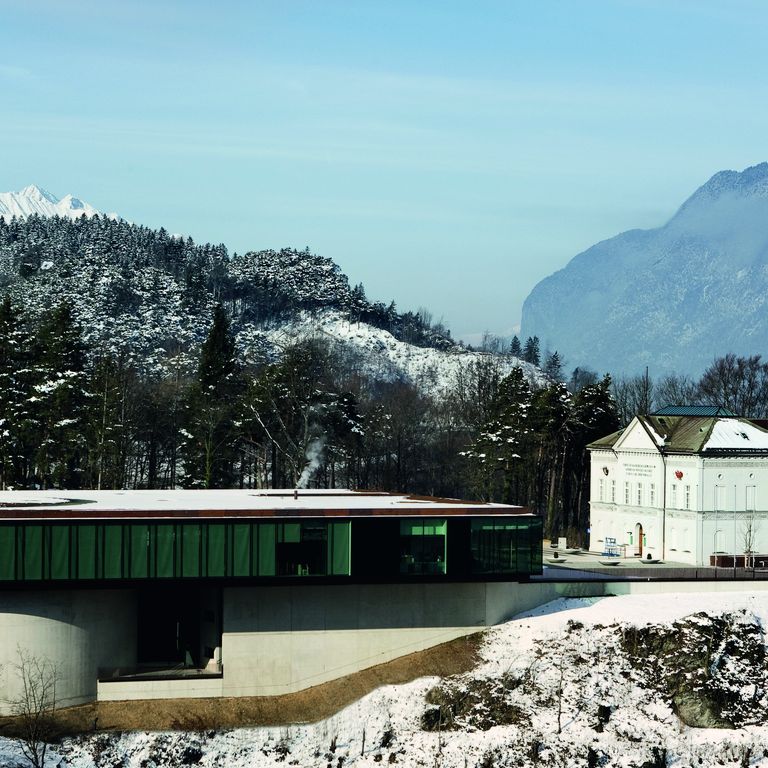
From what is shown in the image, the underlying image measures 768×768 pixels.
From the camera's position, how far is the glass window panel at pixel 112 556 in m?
65.8

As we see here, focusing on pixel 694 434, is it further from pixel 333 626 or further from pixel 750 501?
pixel 333 626

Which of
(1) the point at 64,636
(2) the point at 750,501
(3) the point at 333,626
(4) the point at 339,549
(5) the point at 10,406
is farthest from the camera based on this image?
(5) the point at 10,406

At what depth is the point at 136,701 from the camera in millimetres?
65312

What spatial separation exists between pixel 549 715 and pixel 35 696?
22.9m

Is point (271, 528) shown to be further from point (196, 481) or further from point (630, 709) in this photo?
point (196, 481)

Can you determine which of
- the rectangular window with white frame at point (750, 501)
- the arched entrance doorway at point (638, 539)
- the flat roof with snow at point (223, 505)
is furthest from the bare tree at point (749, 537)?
the flat roof with snow at point (223, 505)

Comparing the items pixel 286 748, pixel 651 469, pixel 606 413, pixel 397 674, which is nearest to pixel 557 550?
pixel 651 469

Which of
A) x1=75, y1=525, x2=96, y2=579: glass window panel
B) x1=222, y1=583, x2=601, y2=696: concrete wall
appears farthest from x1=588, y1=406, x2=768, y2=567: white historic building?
x1=75, y1=525, x2=96, y2=579: glass window panel

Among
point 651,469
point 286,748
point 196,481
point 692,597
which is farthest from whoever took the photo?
point 196,481

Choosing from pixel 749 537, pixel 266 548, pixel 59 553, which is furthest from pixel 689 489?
pixel 59 553

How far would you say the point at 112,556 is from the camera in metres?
65.9

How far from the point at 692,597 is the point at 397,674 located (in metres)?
16.2

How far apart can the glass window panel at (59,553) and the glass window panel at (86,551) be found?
55 centimetres

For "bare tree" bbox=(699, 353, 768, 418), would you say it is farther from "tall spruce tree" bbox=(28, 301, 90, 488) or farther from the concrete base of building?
the concrete base of building
